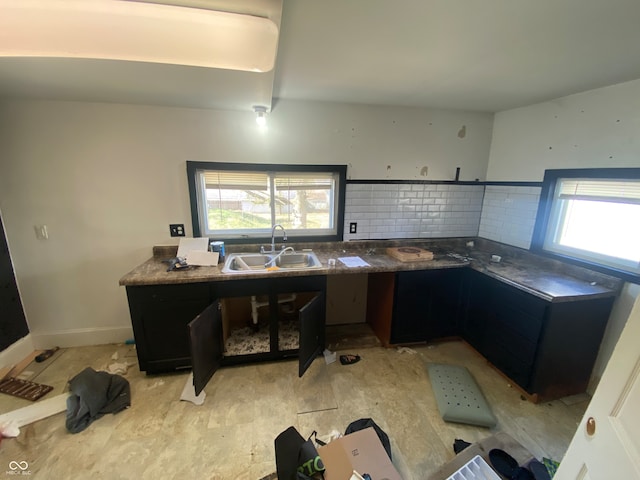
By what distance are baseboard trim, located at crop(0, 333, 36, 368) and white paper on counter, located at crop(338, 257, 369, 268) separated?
Answer: 2.84 m

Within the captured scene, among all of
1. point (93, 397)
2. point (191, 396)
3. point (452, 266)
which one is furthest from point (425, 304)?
point (93, 397)

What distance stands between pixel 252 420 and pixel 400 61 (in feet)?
7.99

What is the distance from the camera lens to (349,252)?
2656 millimetres

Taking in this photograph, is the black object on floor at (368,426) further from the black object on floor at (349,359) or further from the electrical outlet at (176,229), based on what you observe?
the electrical outlet at (176,229)

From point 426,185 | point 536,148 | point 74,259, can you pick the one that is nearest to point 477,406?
point 426,185

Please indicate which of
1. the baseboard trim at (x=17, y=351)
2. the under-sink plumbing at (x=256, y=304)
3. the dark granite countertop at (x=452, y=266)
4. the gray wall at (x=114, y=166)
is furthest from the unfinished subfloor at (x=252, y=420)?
the dark granite countertop at (x=452, y=266)

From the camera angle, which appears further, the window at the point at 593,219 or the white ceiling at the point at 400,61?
the window at the point at 593,219

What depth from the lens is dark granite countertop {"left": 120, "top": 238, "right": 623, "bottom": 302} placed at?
187 cm

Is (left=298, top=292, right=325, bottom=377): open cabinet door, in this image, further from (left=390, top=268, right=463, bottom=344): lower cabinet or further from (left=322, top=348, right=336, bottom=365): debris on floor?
(left=390, top=268, right=463, bottom=344): lower cabinet

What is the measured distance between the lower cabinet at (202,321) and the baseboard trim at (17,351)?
1131mm

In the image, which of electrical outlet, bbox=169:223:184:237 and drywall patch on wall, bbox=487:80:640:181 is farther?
electrical outlet, bbox=169:223:184:237

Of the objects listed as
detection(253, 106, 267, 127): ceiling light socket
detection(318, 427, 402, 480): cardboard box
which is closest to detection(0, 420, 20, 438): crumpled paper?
detection(318, 427, 402, 480): cardboard box

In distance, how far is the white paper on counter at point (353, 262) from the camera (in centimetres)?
225

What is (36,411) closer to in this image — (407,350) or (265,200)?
(265,200)
